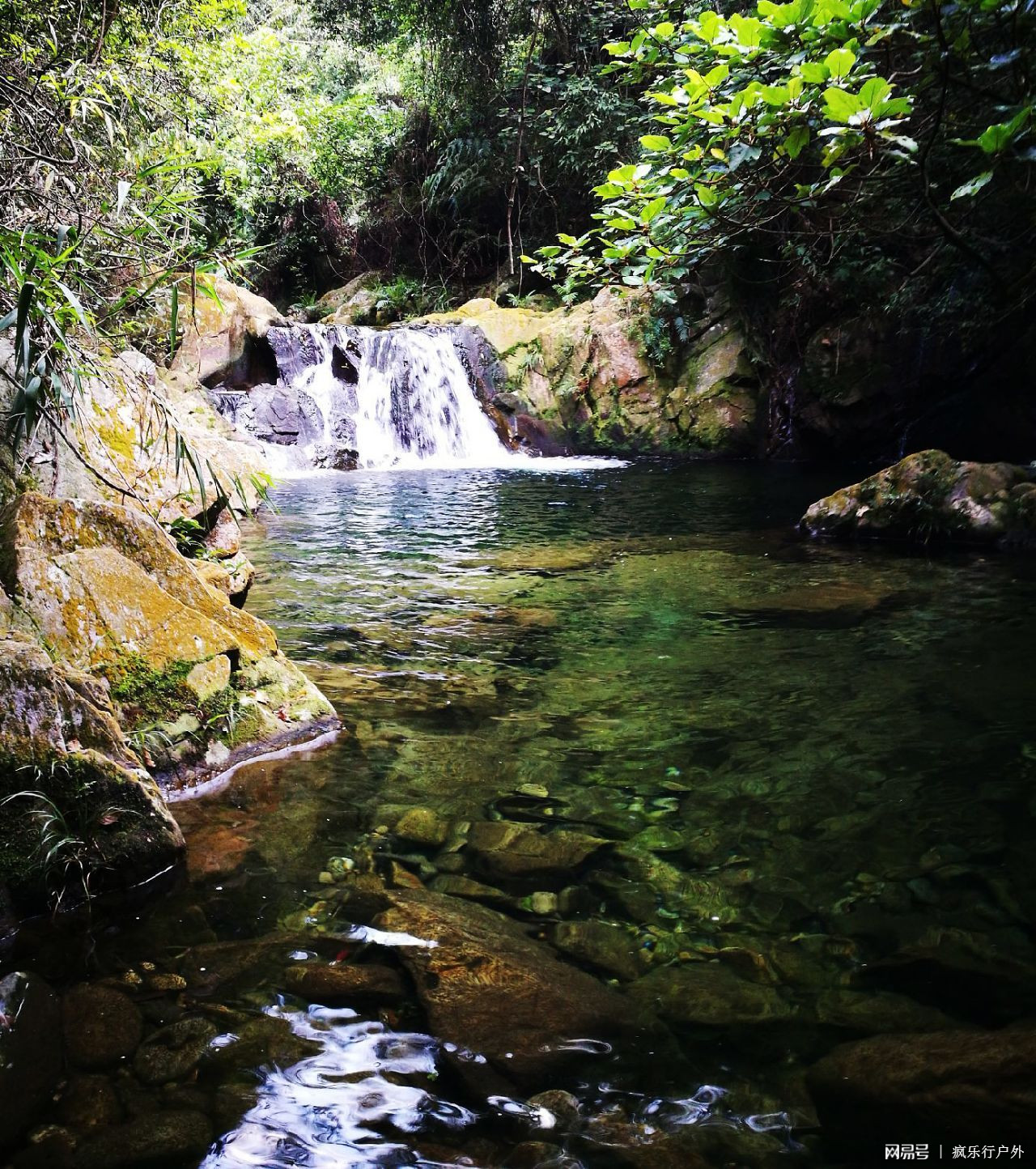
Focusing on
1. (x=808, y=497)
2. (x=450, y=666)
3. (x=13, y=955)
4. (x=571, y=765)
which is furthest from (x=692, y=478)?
(x=13, y=955)

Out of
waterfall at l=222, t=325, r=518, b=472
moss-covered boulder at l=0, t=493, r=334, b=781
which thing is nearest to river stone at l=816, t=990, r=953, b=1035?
moss-covered boulder at l=0, t=493, r=334, b=781

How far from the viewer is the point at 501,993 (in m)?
1.87

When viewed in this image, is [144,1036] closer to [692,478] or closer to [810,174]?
[692,478]

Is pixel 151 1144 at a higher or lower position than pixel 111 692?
lower

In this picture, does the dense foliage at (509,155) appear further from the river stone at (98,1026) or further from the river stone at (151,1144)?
the river stone at (151,1144)

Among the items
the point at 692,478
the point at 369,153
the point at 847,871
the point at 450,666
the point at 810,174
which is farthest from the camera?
the point at 369,153

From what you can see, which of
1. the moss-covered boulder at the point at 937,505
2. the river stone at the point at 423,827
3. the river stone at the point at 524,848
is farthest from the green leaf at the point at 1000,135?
the moss-covered boulder at the point at 937,505

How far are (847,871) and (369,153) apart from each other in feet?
79.3

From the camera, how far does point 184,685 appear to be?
3.12 metres

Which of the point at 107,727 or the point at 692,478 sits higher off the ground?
the point at 692,478

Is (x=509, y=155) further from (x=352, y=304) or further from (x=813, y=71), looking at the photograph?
(x=813, y=71)

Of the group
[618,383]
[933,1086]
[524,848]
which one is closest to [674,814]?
[524,848]

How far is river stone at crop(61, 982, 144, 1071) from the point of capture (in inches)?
66.4

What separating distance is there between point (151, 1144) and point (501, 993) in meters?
0.75
